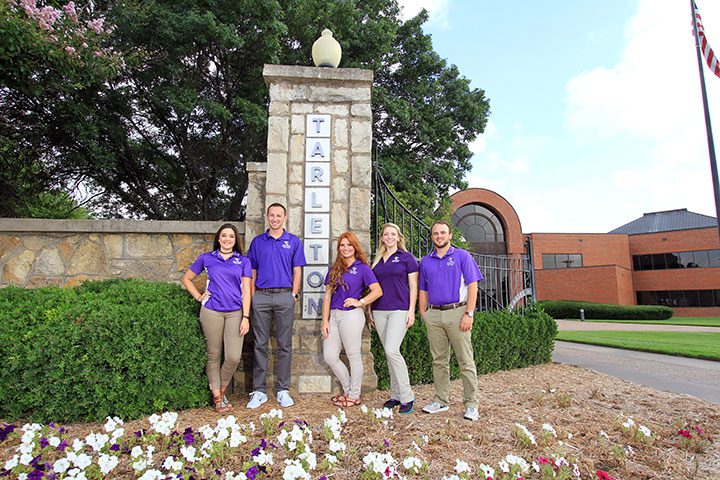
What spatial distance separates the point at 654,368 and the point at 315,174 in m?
6.23

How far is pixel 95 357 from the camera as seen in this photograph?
3342 mm

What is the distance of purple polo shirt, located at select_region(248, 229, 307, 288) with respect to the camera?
13.3 ft

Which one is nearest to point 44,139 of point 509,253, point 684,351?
point 684,351

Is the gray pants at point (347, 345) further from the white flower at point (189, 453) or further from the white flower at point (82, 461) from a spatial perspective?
the white flower at point (82, 461)

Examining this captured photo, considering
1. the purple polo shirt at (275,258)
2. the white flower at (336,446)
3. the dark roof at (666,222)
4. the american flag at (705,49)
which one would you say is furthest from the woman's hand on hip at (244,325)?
the dark roof at (666,222)

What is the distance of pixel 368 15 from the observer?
39.0 ft

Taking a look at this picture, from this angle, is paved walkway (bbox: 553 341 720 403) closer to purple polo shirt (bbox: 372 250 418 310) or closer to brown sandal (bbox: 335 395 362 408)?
purple polo shirt (bbox: 372 250 418 310)

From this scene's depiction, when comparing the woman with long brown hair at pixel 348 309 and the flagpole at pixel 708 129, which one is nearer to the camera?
the woman with long brown hair at pixel 348 309

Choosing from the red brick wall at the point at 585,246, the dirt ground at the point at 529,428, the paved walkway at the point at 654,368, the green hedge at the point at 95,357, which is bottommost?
the paved walkway at the point at 654,368

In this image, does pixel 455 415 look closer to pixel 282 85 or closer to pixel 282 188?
pixel 282 188

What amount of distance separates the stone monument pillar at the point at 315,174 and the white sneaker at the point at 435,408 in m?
0.76

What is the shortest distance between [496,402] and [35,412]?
402 cm

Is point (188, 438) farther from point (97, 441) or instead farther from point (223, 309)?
point (223, 309)

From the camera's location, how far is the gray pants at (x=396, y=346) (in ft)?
12.6
